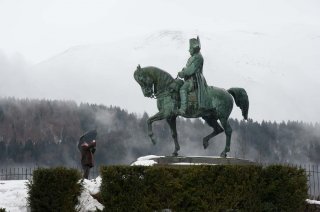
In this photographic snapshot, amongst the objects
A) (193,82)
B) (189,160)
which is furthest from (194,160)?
(193,82)

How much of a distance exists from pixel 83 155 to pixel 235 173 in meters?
6.01

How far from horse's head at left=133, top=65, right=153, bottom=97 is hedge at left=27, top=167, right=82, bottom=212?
548cm

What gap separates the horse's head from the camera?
21.3 meters

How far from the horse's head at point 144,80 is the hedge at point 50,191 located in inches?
216

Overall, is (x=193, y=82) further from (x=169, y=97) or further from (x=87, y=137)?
(x=87, y=137)

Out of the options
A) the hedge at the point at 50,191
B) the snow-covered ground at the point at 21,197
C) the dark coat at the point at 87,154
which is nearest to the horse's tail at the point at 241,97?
the dark coat at the point at 87,154

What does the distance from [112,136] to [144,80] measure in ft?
137

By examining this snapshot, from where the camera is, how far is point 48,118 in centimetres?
6762

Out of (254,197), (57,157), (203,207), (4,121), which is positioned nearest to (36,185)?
(203,207)

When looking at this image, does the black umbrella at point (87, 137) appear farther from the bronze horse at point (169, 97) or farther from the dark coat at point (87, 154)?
the bronze horse at point (169, 97)

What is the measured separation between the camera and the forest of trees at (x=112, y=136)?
56031 millimetres

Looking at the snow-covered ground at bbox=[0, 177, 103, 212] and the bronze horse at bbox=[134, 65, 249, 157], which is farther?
the bronze horse at bbox=[134, 65, 249, 157]

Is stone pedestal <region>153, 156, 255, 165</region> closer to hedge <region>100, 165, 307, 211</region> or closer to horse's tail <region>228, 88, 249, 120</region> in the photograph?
horse's tail <region>228, 88, 249, 120</region>

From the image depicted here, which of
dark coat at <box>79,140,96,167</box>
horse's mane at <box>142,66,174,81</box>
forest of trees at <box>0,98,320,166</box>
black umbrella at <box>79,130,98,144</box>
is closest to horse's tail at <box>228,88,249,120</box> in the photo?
horse's mane at <box>142,66,174,81</box>
